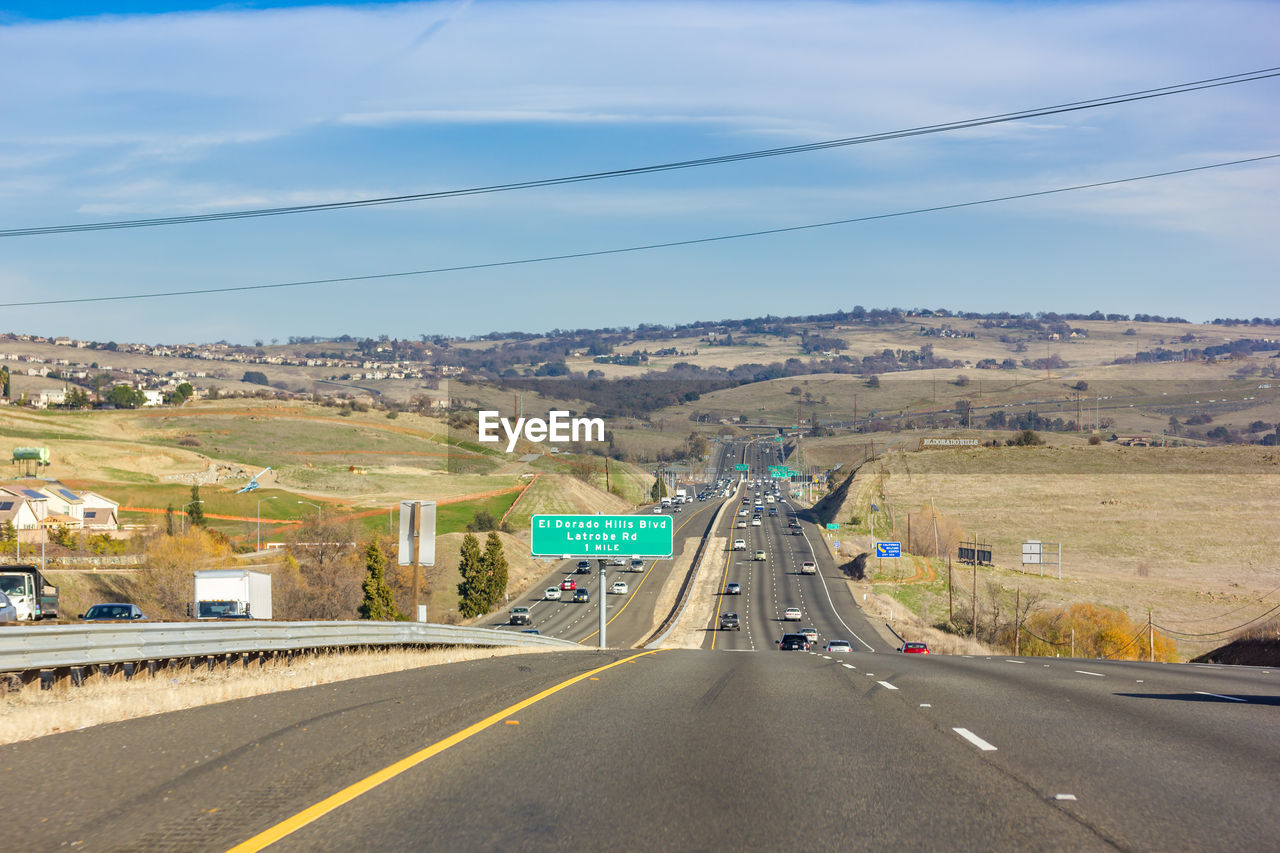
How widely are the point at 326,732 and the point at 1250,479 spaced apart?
145 meters

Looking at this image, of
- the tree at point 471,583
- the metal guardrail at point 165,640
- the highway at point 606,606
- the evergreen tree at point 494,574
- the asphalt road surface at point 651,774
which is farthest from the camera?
the evergreen tree at point 494,574

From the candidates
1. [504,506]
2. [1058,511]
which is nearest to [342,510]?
[504,506]

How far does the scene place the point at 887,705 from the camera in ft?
47.3

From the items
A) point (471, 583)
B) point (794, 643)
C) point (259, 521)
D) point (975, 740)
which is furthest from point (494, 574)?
point (975, 740)

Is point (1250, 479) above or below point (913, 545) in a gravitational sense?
above

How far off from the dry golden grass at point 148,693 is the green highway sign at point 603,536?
3696cm

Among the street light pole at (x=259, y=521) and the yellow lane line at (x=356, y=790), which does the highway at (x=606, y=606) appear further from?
the yellow lane line at (x=356, y=790)

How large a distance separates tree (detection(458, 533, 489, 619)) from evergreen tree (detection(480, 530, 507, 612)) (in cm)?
48

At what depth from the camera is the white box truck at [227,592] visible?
46.3 m

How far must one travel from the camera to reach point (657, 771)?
926 centimetres

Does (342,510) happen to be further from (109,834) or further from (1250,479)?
(109,834)

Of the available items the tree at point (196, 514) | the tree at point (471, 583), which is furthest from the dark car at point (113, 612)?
the tree at point (196, 514)

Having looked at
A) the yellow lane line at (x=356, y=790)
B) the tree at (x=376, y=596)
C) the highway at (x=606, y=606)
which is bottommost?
the highway at (x=606, y=606)

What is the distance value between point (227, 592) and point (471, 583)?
5102cm
